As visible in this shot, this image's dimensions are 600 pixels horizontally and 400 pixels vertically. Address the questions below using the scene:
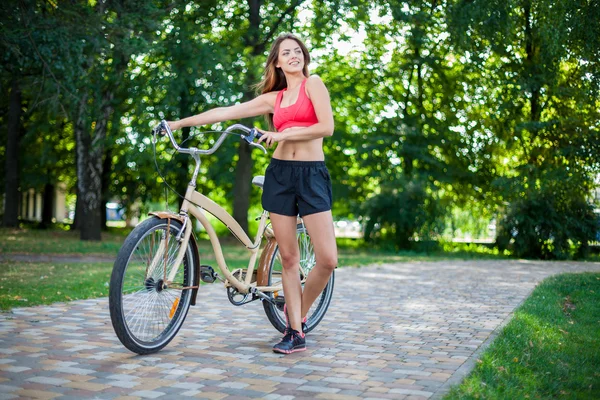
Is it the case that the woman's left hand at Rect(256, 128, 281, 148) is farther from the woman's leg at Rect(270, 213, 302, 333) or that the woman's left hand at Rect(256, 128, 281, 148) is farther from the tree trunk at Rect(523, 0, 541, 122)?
the tree trunk at Rect(523, 0, 541, 122)

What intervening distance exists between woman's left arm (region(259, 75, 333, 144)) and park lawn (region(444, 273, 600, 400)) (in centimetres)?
173

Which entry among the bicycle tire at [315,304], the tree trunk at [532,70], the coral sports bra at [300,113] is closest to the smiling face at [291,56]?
the coral sports bra at [300,113]

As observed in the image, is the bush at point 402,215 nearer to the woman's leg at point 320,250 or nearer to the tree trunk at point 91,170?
the tree trunk at point 91,170

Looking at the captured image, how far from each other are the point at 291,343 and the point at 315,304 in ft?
3.74

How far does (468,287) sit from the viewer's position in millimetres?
9734

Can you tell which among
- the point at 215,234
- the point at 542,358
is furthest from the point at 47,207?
the point at 542,358

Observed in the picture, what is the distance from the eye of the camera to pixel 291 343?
5.04 m

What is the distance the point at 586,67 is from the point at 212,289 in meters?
5.58

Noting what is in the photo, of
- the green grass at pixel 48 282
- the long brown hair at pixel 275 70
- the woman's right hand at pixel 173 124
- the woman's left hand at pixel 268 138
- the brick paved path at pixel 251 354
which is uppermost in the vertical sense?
the long brown hair at pixel 275 70

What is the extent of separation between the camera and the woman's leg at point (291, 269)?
514 centimetres

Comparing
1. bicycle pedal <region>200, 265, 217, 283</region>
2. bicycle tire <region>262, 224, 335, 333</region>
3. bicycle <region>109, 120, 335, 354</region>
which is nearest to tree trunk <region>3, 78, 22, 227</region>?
bicycle tire <region>262, 224, 335, 333</region>

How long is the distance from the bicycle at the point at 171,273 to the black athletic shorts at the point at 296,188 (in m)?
0.35

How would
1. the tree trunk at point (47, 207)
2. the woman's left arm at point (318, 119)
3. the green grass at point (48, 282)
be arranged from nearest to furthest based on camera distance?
the woman's left arm at point (318, 119)
the green grass at point (48, 282)
the tree trunk at point (47, 207)

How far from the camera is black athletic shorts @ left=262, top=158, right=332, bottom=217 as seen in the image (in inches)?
196
